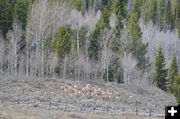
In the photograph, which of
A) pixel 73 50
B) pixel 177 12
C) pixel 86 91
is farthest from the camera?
pixel 177 12

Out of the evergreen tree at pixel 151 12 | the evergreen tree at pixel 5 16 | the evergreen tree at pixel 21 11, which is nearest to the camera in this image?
the evergreen tree at pixel 5 16

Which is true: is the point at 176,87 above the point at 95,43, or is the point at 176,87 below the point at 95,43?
below

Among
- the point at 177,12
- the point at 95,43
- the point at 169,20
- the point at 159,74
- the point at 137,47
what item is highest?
the point at 177,12

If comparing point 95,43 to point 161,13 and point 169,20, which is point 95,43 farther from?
point 161,13

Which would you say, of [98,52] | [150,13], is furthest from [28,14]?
[150,13]

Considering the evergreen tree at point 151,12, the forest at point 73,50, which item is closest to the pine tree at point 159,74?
the forest at point 73,50

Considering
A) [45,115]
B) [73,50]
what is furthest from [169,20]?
[45,115]

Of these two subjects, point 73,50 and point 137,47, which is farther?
point 137,47

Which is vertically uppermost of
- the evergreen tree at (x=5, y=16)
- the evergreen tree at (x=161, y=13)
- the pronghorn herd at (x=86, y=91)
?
the evergreen tree at (x=161, y=13)

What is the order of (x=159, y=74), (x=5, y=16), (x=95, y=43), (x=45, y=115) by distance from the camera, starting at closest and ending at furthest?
(x=45, y=115) < (x=159, y=74) < (x=95, y=43) < (x=5, y=16)

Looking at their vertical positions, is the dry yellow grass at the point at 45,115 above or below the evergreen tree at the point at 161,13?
below

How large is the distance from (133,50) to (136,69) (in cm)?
337

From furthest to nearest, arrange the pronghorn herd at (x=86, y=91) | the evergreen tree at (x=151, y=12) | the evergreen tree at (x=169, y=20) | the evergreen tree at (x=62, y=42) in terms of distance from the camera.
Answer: the evergreen tree at (x=169, y=20) → the evergreen tree at (x=151, y=12) → the evergreen tree at (x=62, y=42) → the pronghorn herd at (x=86, y=91)

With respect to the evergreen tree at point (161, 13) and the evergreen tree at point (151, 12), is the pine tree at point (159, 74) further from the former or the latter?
the evergreen tree at point (161, 13)
